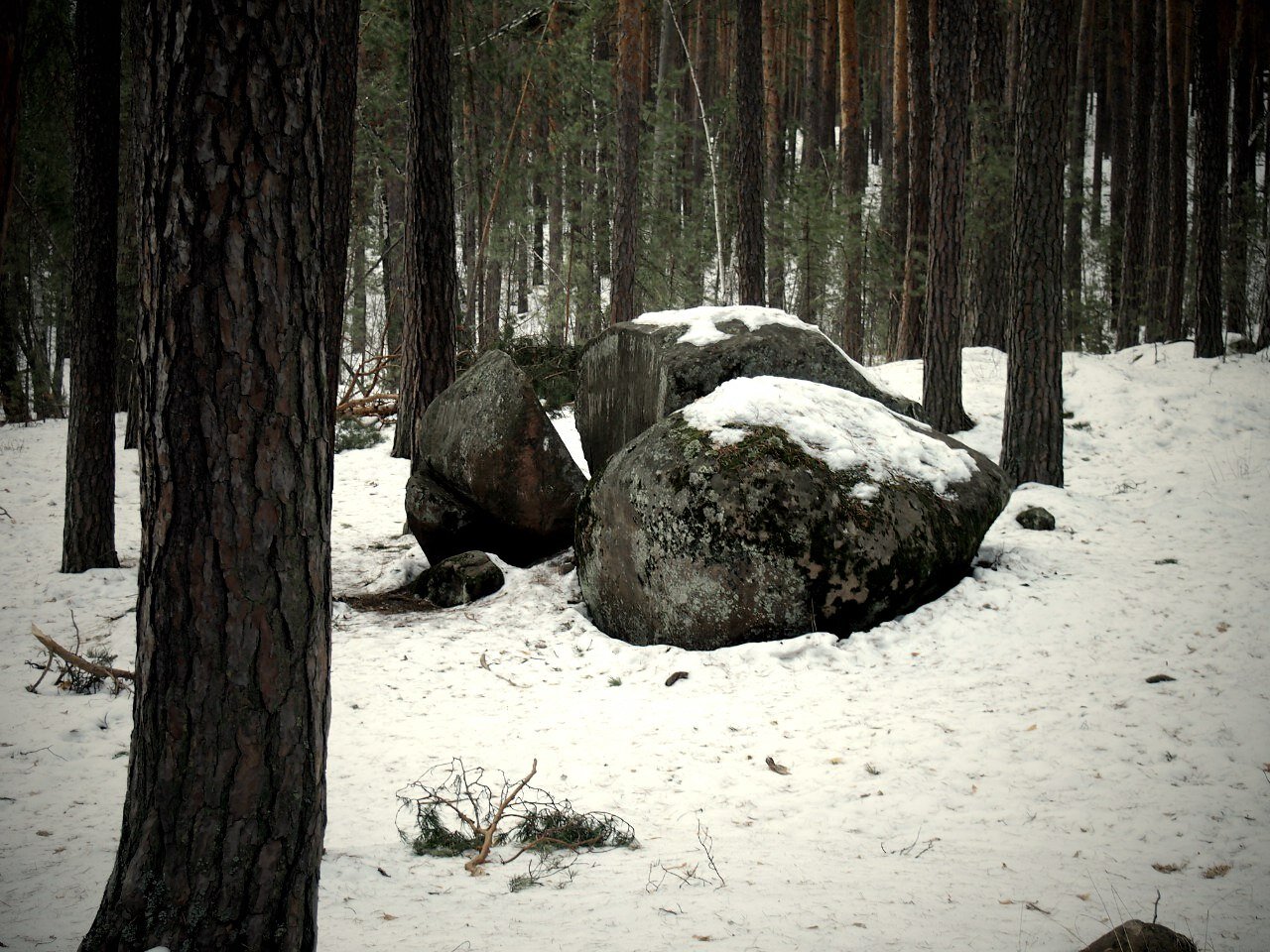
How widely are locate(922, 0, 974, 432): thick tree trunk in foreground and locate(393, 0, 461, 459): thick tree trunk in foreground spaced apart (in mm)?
5075

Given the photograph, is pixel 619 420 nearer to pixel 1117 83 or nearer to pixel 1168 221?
pixel 1168 221

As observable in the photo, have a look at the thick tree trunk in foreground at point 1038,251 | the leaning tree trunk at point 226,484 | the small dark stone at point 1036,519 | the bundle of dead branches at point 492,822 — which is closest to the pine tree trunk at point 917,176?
the thick tree trunk in foreground at point 1038,251

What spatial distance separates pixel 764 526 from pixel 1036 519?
322 cm

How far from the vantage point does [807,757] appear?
385 centimetres

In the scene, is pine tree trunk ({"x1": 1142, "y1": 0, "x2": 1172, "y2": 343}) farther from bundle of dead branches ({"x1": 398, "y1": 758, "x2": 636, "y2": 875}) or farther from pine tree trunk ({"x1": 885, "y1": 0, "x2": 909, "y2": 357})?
bundle of dead branches ({"x1": 398, "y1": 758, "x2": 636, "y2": 875})

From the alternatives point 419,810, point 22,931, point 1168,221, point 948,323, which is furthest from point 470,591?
point 1168,221

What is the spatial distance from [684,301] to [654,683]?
544 inches

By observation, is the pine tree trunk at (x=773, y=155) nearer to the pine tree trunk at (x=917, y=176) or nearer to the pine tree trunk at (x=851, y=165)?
the pine tree trunk at (x=851, y=165)

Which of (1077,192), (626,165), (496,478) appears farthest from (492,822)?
(1077,192)

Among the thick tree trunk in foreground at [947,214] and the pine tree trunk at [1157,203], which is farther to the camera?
the pine tree trunk at [1157,203]

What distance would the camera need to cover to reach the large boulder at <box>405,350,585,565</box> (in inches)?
260

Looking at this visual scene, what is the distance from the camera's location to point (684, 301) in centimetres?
1759

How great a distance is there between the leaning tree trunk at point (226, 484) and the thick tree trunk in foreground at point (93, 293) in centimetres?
499

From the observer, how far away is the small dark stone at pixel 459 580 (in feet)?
20.4
